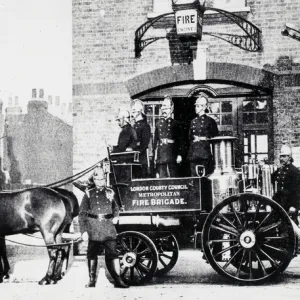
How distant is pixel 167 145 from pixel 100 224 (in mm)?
1789

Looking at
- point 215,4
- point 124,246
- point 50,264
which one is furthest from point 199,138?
point 215,4

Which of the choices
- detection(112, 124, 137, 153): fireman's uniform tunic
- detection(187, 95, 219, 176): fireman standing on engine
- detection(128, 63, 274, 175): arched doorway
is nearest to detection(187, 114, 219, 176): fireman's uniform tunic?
detection(187, 95, 219, 176): fireman standing on engine

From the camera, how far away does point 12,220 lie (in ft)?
24.3

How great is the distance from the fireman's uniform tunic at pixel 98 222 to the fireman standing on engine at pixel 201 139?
4.39 feet

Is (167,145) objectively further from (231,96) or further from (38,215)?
(231,96)

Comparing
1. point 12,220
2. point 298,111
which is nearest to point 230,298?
point 12,220

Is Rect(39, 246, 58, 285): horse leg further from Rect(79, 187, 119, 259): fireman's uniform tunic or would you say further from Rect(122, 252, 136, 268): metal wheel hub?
Rect(122, 252, 136, 268): metal wheel hub

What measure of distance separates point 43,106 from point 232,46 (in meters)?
12.4

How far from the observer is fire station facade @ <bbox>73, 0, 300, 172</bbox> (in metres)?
9.34

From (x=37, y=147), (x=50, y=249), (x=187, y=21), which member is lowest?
(x=50, y=249)

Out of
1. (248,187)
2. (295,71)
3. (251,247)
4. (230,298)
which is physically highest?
(295,71)

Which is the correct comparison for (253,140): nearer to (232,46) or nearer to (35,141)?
(232,46)

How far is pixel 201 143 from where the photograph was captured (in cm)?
743

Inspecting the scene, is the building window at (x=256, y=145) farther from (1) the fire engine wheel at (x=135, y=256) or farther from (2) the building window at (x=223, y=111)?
(1) the fire engine wheel at (x=135, y=256)
